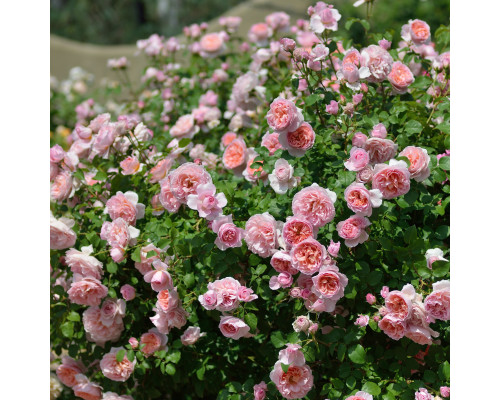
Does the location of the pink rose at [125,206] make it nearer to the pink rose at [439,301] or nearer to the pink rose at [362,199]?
the pink rose at [362,199]

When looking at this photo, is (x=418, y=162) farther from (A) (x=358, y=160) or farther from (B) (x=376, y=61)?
(B) (x=376, y=61)

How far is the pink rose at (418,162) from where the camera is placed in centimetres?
170

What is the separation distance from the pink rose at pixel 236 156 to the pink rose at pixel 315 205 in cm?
48

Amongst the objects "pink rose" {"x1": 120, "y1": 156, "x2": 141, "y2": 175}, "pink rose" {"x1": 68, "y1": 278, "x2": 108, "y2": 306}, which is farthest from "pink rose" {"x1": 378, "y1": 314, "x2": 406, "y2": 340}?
"pink rose" {"x1": 120, "y1": 156, "x2": 141, "y2": 175}

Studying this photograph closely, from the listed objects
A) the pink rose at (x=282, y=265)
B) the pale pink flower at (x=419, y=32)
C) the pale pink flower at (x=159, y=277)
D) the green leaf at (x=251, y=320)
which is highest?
the pale pink flower at (x=419, y=32)

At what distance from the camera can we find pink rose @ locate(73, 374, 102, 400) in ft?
6.68

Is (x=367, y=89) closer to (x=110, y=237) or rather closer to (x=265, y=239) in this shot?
(x=265, y=239)

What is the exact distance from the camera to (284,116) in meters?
1.68

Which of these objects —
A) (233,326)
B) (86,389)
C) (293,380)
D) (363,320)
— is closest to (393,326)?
(363,320)

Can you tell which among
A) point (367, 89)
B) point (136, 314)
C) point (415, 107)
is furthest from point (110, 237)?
point (415, 107)

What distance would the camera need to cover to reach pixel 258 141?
241cm

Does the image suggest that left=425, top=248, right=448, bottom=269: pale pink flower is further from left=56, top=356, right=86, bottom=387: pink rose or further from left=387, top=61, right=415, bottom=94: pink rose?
left=56, top=356, right=86, bottom=387: pink rose

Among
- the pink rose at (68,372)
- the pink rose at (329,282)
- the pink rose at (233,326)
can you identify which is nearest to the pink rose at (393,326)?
the pink rose at (329,282)

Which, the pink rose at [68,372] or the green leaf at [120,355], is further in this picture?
the pink rose at [68,372]
